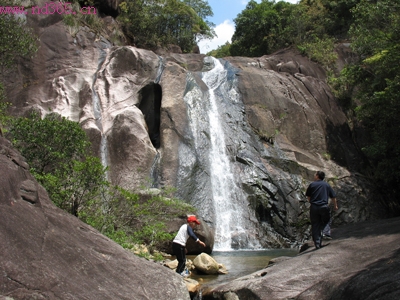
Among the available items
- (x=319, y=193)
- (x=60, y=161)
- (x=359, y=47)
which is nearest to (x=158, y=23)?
(x=359, y=47)

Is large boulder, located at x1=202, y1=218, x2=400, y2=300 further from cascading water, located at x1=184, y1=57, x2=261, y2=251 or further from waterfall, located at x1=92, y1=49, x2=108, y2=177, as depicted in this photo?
waterfall, located at x1=92, y1=49, x2=108, y2=177

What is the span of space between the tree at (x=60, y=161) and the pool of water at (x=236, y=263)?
3.33 metres

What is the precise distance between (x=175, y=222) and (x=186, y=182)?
15.4 ft

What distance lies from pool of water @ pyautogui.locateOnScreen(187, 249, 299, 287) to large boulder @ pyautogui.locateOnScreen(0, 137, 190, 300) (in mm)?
2421

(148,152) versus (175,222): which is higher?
(148,152)

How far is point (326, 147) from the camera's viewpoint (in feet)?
75.2

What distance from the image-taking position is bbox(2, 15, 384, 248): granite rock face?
17547 mm

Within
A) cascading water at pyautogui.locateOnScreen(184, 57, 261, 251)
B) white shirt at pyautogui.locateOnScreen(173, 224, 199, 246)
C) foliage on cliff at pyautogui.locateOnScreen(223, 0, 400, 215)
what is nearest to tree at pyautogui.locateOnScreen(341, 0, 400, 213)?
foliage on cliff at pyautogui.locateOnScreen(223, 0, 400, 215)

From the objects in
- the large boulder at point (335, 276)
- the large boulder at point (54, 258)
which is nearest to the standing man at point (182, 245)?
the large boulder at point (335, 276)

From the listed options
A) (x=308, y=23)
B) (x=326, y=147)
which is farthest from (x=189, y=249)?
(x=308, y=23)

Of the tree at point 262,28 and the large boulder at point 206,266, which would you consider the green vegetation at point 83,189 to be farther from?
the tree at point 262,28

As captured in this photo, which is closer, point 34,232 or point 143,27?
point 34,232

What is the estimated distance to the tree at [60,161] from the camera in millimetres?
9273

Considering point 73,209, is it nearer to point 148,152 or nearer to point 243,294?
point 243,294
